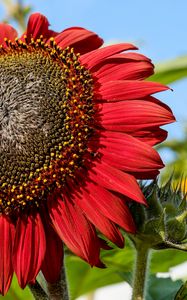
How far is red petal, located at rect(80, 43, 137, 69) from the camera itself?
129 cm

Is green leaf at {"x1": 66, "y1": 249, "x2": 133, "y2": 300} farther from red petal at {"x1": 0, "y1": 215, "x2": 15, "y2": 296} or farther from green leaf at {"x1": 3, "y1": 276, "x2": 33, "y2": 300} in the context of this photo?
red petal at {"x1": 0, "y1": 215, "x2": 15, "y2": 296}

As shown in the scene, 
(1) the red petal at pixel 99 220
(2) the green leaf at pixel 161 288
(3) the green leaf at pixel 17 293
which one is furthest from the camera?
(3) the green leaf at pixel 17 293

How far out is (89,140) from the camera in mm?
1241

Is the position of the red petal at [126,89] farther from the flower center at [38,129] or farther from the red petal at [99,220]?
the red petal at [99,220]

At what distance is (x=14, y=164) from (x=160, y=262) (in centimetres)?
67

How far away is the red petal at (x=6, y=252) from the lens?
116 cm

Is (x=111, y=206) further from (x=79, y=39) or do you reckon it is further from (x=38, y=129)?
(x=79, y=39)

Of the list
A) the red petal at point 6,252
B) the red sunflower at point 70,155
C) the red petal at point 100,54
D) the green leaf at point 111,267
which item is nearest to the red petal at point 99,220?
the red sunflower at point 70,155

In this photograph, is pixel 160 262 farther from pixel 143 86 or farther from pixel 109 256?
pixel 143 86

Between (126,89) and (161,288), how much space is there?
21.0 inches

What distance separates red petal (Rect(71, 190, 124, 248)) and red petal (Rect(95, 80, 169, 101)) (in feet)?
0.53

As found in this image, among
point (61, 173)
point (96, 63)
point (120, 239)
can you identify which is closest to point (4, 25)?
point (96, 63)

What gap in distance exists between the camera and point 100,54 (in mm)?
1295

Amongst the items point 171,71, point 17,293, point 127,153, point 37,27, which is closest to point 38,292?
point 127,153
